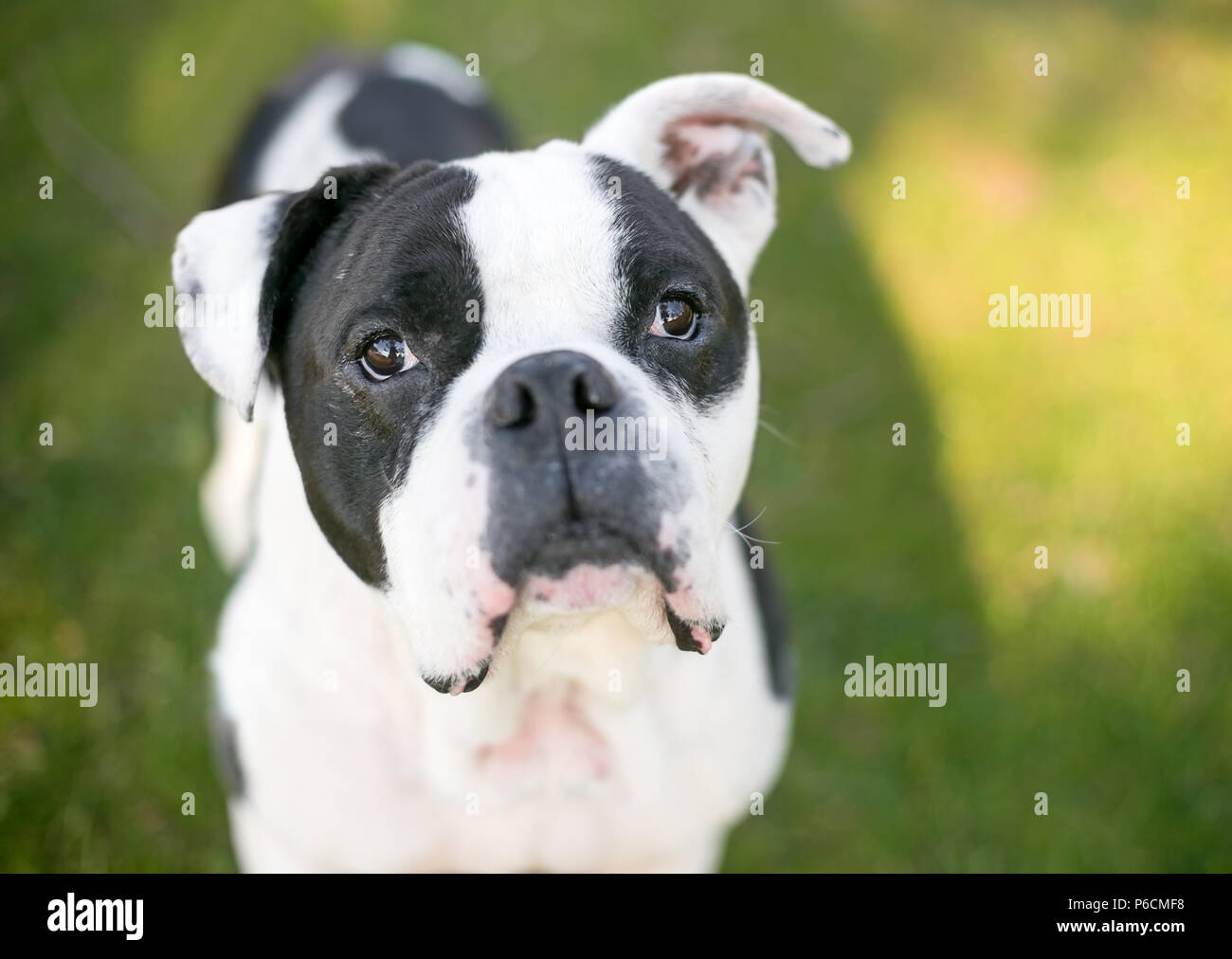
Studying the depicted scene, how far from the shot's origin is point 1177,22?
22.0 ft

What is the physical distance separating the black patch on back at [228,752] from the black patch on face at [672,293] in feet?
5.01

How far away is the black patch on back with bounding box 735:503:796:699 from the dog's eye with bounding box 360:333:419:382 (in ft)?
3.78

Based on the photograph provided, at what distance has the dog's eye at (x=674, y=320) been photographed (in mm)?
2365

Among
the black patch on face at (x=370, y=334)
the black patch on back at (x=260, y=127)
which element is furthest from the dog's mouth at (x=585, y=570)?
the black patch on back at (x=260, y=127)

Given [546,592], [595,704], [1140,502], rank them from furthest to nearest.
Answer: [1140,502] < [595,704] < [546,592]

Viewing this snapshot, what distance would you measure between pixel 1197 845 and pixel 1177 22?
5059mm

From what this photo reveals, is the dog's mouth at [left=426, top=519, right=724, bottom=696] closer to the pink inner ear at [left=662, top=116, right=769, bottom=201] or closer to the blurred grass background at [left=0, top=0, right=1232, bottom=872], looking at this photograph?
the pink inner ear at [left=662, top=116, right=769, bottom=201]

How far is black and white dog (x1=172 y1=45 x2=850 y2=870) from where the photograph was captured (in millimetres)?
2076

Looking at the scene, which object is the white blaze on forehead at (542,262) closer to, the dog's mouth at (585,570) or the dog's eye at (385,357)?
the dog's eye at (385,357)

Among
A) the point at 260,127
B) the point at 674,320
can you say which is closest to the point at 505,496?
the point at 674,320

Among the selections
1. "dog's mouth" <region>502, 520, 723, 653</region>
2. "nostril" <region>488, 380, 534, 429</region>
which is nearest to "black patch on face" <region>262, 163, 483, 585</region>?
"nostril" <region>488, 380, 534, 429</region>
